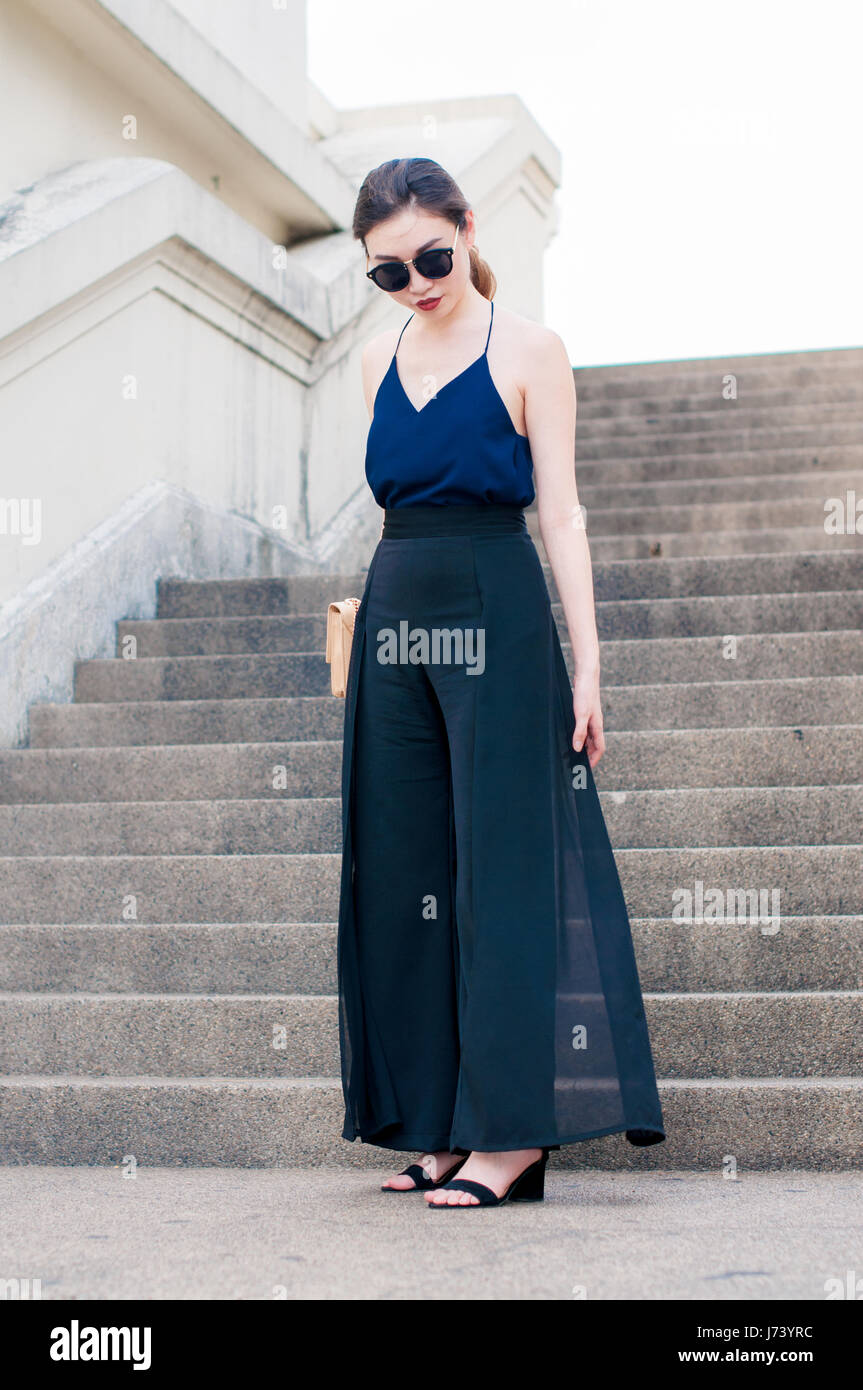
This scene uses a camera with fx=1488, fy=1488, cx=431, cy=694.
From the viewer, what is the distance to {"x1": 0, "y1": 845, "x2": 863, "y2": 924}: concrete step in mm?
3619

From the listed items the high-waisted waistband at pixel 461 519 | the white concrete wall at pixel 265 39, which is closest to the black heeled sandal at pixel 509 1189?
the high-waisted waistband at pixel 461 519

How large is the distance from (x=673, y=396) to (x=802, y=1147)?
242 inches

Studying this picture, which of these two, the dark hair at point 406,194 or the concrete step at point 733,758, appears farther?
the concrete step at point 733,758

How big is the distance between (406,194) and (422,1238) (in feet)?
5.89

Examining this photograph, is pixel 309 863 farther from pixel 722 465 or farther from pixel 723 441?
pixel 723 441

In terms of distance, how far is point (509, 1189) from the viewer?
2.65 meters

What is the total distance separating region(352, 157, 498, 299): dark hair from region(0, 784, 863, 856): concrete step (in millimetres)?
1760

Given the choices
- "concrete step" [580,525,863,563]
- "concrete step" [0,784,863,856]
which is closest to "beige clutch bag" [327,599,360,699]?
"concrete step" [0,784,863,856]

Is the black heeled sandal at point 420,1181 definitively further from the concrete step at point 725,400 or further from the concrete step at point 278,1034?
the concrete step at point 725,400

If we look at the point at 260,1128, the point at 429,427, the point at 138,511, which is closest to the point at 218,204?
the point at 138,511

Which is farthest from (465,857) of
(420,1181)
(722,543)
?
(722,543)

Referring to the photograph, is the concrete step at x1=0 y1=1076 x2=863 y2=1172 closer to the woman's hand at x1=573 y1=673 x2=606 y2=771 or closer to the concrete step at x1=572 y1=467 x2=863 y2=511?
the woman's hand at x1=573 y1=673 x2=606 y2=771

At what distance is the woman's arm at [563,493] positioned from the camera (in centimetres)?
278

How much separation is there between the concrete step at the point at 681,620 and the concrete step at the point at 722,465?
2.09m
